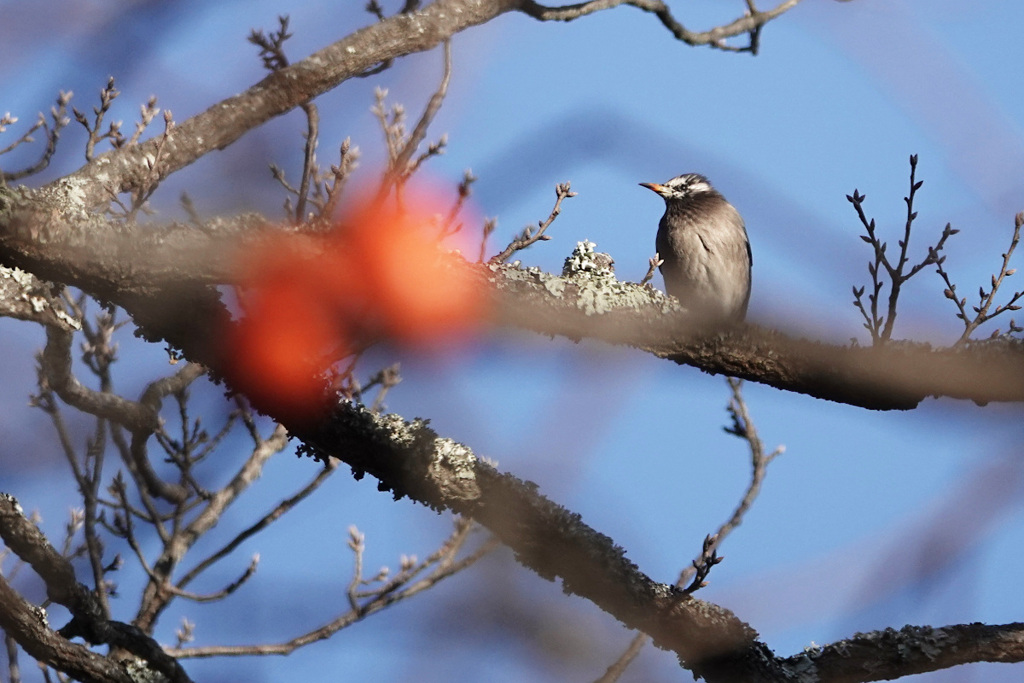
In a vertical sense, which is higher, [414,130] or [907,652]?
[414,130]

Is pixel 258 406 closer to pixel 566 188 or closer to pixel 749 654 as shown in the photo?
pixel 566 188

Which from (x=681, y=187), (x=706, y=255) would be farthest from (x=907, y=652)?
(x=681, y=187)

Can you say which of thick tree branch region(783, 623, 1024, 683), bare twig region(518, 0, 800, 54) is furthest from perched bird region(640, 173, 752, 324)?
thick tree branch region(783, 623, 1024, 683)

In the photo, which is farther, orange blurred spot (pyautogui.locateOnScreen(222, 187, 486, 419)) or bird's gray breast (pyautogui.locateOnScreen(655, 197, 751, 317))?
bird's gray breast (pyautogui.locateOnScreen(655, 197, 751, 317))

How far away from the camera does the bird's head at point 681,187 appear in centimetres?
807

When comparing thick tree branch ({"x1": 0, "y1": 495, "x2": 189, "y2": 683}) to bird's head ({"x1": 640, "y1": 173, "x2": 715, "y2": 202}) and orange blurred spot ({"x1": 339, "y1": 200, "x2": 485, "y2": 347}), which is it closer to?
orange blurred spot ({"x1": 339, "y1": 200, "x2": 485, "y2": 347})

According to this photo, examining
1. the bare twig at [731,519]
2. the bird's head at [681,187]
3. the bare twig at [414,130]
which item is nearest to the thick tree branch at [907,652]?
the bare twig at [731,519]

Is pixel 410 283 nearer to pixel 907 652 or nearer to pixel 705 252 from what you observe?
pixel 907 652

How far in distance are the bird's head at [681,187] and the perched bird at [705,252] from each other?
0.09 meters

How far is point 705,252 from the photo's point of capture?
7387 mm

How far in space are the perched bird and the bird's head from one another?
0.09 m

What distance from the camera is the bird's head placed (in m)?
8.07

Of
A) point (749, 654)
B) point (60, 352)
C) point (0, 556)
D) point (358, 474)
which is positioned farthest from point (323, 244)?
point (0, 556)

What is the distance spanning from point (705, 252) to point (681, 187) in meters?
0.98
